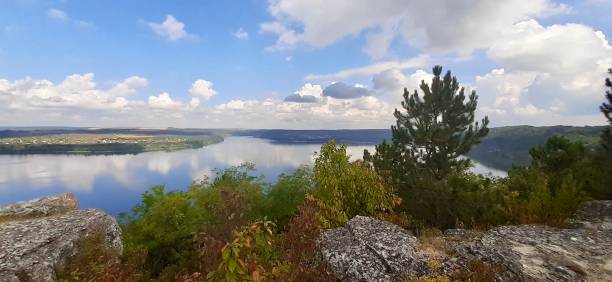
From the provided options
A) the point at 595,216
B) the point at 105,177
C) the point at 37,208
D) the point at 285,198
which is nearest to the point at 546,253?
the point at 595,216

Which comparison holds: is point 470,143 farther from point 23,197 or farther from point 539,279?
point 23,197

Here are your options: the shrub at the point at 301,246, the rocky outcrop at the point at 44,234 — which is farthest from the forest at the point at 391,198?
the rocky outcrop at the point at 44,234

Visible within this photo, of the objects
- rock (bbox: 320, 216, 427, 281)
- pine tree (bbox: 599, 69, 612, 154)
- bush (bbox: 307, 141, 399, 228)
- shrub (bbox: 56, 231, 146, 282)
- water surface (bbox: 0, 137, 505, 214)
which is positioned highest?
pine tree (bbox: 599, 69, 612, 154)

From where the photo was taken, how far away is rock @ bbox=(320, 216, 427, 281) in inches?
438

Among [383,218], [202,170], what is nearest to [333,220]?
[383,218]

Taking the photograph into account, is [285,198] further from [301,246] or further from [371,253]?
[301,246]

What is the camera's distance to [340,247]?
1289cm

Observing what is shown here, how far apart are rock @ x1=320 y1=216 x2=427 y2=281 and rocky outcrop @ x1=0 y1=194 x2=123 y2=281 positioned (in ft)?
32.5

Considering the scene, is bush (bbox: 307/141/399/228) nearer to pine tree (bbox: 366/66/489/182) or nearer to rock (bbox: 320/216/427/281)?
rock (bbox: 320/216/427/281)

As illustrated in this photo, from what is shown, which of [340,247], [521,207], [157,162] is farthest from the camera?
[157,162]

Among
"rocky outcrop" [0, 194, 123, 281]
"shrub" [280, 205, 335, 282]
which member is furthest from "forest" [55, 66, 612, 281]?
"rocky outcrop" [0, 194, 123, 281]

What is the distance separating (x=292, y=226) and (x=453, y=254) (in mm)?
7217

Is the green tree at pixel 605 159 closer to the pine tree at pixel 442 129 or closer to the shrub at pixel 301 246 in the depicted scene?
the pine tree at pixel 442 129

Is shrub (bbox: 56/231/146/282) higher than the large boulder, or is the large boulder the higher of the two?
the large boulder
